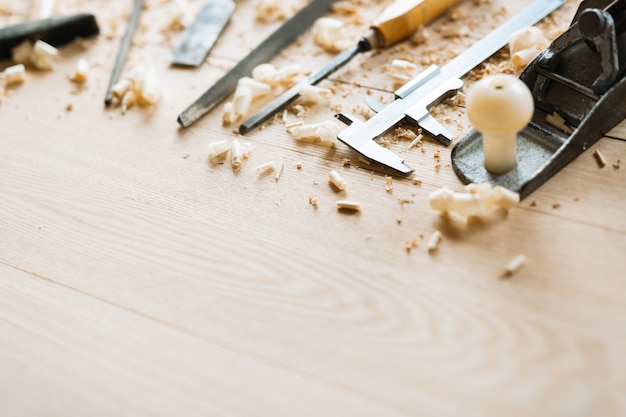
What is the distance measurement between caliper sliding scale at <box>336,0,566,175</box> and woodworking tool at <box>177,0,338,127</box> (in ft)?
0.98

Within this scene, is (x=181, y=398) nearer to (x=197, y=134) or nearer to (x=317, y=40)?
(x=197, y=134)

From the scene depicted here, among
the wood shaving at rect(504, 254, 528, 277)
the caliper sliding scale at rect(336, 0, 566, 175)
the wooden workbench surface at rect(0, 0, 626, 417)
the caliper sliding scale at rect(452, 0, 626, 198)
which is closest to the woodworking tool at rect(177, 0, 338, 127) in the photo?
the wooden workbench surface at rect(0, 0, 626, 417)

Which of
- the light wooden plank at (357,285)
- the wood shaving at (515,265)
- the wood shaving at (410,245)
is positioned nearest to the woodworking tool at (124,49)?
the light wooden plank at (357,285)

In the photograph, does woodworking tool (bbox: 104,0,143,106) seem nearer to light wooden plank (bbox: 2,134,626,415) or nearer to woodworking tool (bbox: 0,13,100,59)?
woodworking tool (bbox: 0,13,100,59)

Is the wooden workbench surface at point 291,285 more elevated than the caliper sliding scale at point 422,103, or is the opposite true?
the caliper sliding scale at point 422,103

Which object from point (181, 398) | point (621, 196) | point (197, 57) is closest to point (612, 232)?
point (621, 196)

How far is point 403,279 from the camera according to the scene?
924mm

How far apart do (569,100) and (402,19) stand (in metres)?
0.46

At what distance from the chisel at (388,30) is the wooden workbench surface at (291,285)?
0.06m

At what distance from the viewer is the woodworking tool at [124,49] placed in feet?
4.70

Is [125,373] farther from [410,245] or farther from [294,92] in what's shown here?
[294,92]

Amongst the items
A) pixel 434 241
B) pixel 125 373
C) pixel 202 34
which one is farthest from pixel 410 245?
pixel 202 34

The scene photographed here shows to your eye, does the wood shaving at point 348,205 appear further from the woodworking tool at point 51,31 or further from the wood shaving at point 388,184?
the woodworking tool at point 51,31

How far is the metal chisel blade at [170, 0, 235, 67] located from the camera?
1489 mm
